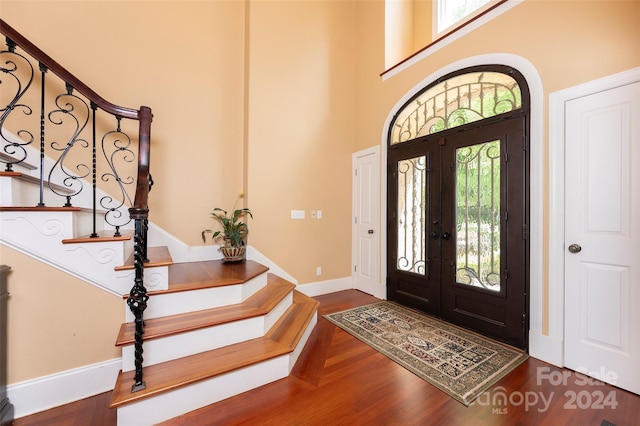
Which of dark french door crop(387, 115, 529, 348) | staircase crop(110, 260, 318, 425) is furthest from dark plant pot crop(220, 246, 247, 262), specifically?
dark french door crop(387, 115, 529, 348)

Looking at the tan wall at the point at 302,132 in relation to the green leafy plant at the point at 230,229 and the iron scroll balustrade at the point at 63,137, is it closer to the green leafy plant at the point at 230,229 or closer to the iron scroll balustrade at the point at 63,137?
the green leafy plant at the point at 230,229

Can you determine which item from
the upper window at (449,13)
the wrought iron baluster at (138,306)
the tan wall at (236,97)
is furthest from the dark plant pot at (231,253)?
the upper window at (449,13)

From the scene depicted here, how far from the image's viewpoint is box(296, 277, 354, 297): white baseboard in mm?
3758

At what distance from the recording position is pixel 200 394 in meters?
1.61

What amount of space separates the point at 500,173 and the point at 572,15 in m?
1.34

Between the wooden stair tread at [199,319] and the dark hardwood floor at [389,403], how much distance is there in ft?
1.63

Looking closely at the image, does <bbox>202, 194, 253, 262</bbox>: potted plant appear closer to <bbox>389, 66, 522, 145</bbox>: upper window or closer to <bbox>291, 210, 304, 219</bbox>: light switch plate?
<bbox>291, 210, 304, 219</bbox>: light switch plate

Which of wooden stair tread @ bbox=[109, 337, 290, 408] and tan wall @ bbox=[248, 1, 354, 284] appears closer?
wooden stair tread @ bbox=[109, 337, 290, 408]

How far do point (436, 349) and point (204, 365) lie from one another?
1962 mm

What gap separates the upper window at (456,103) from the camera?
2.49 meters

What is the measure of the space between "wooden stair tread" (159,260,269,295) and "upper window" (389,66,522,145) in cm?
Result: 265

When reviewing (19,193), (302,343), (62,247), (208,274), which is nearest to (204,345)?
(208,274)

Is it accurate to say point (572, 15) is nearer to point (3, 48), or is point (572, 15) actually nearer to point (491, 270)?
point (491, 270)

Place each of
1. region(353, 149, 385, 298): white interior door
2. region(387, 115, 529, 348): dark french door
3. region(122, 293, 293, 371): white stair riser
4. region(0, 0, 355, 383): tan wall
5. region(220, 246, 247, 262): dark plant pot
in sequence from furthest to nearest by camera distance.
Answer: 1. region(353, 149, 385, 298): white interior door
2. region(220, 246, 247, 262): dark plant pot
3. region(0, 0, 355, 383): tan wall
4. region(387, 115, 529, 348): dark french door
5. region(122, 293, 293, 371): white stair riser
